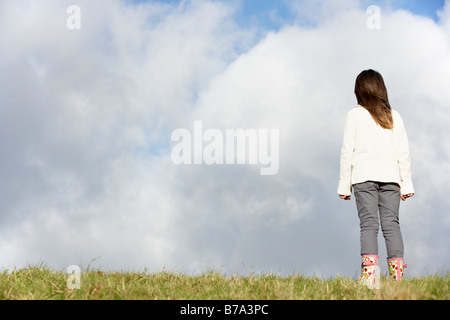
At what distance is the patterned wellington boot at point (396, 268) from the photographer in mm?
6027

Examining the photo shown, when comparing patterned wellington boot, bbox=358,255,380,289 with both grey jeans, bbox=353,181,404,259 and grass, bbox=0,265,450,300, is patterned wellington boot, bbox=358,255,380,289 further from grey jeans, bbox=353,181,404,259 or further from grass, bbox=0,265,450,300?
grass, bbox=0,265,450,300

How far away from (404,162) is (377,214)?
0.86 metres

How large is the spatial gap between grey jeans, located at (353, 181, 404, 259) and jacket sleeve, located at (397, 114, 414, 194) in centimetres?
15

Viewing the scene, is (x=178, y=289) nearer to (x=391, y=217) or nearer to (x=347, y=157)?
(x=347, y=157)

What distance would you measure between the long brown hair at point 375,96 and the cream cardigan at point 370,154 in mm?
74

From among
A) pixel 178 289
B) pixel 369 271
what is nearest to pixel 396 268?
pixel 369 271

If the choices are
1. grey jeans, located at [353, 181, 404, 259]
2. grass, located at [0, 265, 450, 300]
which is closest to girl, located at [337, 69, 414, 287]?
grey jeans, located at [353, 181, 404, 259]

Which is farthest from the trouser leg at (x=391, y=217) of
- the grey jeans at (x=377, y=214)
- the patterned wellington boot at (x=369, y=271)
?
the patterned wellington boot at (x=369, y=271)

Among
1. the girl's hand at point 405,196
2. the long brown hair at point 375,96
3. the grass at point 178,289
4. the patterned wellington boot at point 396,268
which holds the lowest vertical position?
the grass at point 178,289

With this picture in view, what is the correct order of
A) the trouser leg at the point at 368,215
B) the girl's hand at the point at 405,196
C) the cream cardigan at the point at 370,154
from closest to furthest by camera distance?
the trouser leg at the point at 368,215
the cream cardigan at the point at 370,154
the girl's hand at the point at 405,196

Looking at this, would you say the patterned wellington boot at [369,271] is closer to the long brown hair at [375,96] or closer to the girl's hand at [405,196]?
the girl's hand at [405,196]

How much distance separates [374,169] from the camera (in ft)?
19.6
